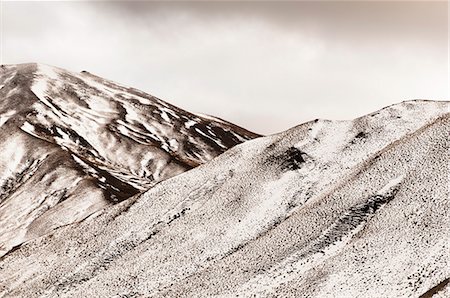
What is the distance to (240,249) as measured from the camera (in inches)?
3049

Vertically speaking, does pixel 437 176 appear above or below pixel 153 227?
above

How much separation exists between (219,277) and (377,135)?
125ft

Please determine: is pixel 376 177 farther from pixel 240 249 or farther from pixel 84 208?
pixel 84 208

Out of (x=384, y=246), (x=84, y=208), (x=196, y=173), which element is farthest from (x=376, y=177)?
(x=84, y=208)

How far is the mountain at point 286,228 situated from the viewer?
212ft

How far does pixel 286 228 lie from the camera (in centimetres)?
7725

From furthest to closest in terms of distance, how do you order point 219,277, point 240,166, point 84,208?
point 84,208 < point 240,166 < point 219,277

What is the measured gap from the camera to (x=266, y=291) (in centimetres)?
6650

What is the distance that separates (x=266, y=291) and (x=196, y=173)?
116 feet

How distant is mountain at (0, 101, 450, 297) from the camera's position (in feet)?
212

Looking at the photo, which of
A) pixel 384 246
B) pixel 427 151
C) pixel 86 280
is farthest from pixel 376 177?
pixel 86 280

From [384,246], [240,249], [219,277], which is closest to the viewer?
[384,246]

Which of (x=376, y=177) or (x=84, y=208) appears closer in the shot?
(x=376, y=177)

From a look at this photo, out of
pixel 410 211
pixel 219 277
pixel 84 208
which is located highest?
pixel 410 211
